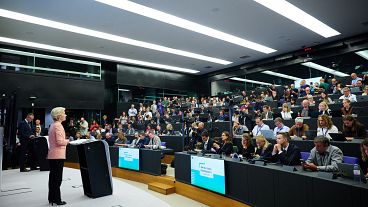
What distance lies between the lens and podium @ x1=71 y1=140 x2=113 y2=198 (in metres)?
3.15

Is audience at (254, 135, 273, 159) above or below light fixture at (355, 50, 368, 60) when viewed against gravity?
below

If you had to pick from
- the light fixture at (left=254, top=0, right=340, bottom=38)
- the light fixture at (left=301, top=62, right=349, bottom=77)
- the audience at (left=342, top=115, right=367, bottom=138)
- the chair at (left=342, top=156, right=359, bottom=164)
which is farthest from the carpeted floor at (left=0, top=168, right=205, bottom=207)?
the light fixture at (left=301, top=62, right=349, bottom=77)

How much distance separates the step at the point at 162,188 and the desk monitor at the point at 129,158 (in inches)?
35.5

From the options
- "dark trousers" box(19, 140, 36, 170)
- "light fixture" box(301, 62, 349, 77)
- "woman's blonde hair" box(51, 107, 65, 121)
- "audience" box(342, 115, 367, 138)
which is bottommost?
"dark trousers" box(19, 140, 36, 170)

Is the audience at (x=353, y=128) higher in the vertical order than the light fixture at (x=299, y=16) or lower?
lower

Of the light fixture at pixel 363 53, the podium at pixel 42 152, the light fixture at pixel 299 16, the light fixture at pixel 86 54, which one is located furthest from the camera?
the light fixture at pixel 363 53

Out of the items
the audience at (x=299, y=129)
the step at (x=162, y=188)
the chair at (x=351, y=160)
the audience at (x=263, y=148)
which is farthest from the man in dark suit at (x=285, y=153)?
the step at (x=162, y=188)

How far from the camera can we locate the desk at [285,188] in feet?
7.91

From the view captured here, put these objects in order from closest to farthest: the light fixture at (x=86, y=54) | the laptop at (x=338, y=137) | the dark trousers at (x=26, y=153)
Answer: the laptop at (x=338, y=137), the dark trousers at (x=26, y=153), the light fixture at (x=86, y=54)

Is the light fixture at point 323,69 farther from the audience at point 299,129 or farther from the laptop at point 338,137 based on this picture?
the laptop at point 338,137

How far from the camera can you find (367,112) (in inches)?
216

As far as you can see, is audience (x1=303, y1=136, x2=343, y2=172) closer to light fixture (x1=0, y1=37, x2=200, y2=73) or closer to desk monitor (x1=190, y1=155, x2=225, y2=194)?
desk monitor (x1=190, y1=155, x2=225, y2=194)

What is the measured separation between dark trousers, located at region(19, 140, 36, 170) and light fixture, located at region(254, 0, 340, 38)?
21.5 ft

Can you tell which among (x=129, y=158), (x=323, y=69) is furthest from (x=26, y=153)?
(x=323, y=69)
